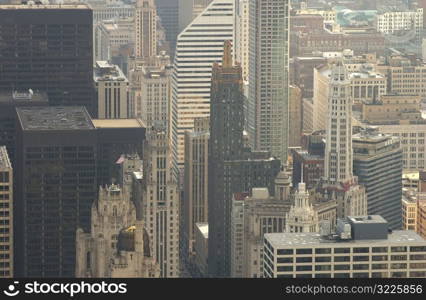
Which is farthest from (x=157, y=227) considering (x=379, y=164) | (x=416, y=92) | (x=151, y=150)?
(x=416, y=92)

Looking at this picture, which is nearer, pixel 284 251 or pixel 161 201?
pixel 284 251

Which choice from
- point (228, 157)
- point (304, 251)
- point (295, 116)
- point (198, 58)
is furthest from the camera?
point (198, 58)

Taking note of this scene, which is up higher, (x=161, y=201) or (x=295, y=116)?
(x=295, y=116)

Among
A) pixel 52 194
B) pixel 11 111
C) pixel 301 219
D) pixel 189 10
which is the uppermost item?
pixel 189 10

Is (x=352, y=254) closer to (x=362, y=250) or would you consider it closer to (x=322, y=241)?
(x=362, y=250)

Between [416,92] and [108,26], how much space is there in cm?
4479

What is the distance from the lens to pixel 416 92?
135125mm

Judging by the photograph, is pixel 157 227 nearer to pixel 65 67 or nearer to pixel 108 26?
pixel 65 67

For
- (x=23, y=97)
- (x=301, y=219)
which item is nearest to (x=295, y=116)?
(x=23, y=97)

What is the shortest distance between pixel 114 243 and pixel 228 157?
3214 cm

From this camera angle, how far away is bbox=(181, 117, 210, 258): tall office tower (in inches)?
3878

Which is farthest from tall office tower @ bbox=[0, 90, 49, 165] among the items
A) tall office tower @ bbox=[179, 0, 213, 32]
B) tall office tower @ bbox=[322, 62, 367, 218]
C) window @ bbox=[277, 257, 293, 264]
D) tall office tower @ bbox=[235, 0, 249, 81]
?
tall office tower @ bbox=[179, 0, 213, 32]

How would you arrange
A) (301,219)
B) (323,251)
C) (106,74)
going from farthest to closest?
(106,74), (301,219), (323,251)

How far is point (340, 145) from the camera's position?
3351 inches
